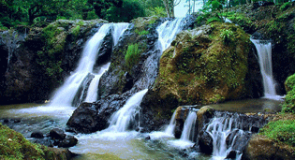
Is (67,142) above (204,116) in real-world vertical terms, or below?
below

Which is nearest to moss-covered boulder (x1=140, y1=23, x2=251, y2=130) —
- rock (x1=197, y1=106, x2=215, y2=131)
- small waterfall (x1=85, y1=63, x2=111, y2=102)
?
rock (x1=197, y1=106, x2=215, y2=131)

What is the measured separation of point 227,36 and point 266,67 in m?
3.20

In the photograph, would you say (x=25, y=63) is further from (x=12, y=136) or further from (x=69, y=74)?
(x=12, y=136)

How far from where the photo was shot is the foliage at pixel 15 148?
3324 mm

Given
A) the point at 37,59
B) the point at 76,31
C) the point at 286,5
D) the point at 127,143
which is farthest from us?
the point at 76,31

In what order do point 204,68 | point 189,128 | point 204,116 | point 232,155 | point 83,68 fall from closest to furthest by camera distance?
point 232,155, point 204,116, point 189,128, point 204,68, point 83,68

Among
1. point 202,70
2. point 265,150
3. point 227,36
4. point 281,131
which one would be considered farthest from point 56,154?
point 227,36

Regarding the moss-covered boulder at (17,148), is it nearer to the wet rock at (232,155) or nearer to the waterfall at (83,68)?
the wet rock at (232,155)

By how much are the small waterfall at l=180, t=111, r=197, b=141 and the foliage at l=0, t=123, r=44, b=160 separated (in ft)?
15.7

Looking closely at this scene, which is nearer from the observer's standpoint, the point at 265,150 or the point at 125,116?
the point at 265,150

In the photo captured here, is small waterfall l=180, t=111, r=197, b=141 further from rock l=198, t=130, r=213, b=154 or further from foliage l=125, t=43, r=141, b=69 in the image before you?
foliage l=125, t=43, r=141, b=69

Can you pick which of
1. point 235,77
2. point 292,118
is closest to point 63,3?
point 235,77

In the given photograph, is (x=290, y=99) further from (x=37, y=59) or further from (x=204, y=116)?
(x=37, y=59)

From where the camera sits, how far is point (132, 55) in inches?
504
